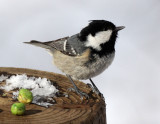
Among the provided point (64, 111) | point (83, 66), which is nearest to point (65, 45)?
point (83, 66)

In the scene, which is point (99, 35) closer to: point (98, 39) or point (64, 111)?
point (98, 39)

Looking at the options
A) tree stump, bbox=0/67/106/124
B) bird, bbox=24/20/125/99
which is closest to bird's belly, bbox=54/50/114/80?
bird, bbox=24/20/125/99

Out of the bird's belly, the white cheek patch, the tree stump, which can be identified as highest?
the white cheek patch

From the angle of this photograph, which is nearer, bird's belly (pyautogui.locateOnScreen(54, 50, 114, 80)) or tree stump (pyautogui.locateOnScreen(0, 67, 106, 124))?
tree stump (pyautogui.locateOnScreen(0, 67, 106, 124))

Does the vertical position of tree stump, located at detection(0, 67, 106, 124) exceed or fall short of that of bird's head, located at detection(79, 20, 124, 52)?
it falls short

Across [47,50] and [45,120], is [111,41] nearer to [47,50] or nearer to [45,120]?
Answer: [47,50]

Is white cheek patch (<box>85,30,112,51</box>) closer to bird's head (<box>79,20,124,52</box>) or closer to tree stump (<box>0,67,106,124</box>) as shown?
bird's head (<box>79,20,124,52</box>)

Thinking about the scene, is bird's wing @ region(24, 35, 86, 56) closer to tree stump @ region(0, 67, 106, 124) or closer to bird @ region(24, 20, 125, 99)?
bird @ region(24, 20, 125, 99)

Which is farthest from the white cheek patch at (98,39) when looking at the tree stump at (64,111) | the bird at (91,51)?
the tree stump at (64,111)
